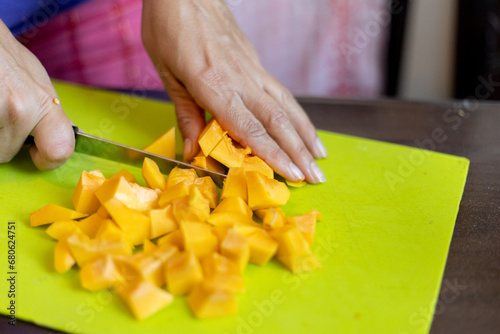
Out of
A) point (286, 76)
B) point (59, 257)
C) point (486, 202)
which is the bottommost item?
point (286, 76)

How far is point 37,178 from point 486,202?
4.30 ft

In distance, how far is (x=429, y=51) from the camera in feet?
10.7

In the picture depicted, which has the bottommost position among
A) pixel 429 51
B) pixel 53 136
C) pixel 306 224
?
pixel 429 51

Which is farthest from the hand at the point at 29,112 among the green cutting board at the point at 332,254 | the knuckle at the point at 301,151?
the knuckle at the point at 301,151

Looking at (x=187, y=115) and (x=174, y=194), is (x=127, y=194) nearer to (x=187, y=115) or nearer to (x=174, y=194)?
(x=174, y=194)

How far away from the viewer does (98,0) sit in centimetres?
222

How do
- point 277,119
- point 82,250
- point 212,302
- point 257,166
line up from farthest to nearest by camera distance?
1. point 277,119
2. point 257,166
3. point 82,250
4. point 212,302

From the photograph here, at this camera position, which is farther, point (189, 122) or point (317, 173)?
point (189, 122)

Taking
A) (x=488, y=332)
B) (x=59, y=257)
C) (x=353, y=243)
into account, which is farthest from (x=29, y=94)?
(x=488, y=332)

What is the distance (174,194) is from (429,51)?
2506 millimetres

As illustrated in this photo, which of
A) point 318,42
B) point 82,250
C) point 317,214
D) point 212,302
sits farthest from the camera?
point 318,42

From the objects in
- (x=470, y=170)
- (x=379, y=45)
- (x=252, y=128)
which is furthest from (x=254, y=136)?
(x=379, y=45)

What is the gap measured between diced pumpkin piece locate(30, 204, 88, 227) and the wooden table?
0.94ft

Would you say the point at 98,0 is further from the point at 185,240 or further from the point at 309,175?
the point at 185,240
